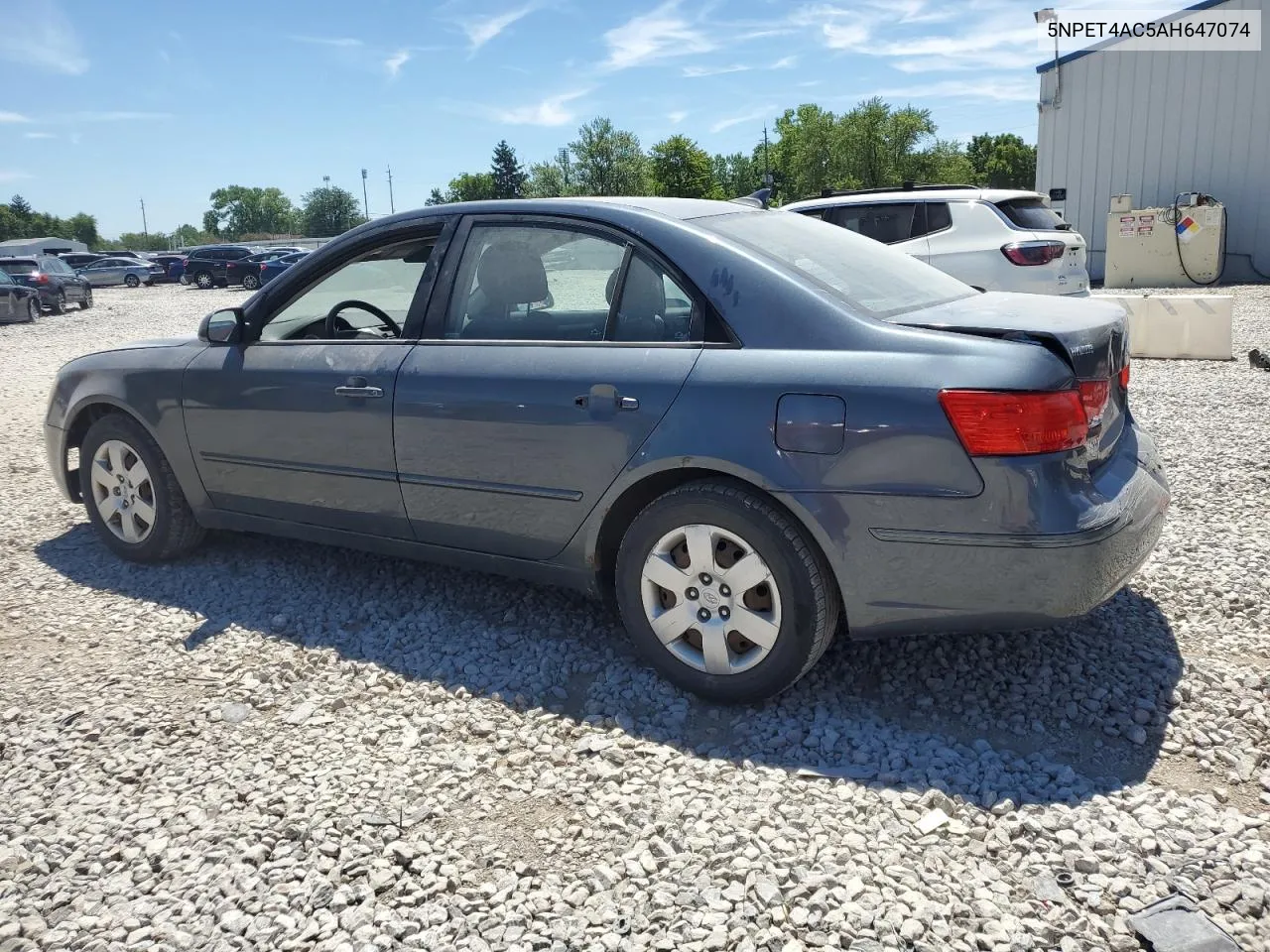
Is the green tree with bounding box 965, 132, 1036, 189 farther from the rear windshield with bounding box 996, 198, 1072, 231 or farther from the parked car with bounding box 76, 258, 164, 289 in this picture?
the rear windshield with bounding box 996, 198, 1072, 231

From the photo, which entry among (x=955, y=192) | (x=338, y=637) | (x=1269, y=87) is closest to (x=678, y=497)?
(x=338, y=637)

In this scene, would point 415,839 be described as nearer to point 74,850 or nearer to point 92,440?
point 74,850

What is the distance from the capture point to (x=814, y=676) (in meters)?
3.45

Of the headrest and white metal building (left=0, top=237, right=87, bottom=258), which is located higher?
white metal building (left=0, top=237, right=87, bottom=258)

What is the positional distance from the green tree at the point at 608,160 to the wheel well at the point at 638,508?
89.3 metres

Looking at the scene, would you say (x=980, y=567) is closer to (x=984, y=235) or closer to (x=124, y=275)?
(x=984, y=235)

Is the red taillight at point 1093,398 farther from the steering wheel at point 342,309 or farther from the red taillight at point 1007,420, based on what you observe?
the steering wheel at point 342,309

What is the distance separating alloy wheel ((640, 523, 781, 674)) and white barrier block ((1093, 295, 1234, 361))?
27.0ft

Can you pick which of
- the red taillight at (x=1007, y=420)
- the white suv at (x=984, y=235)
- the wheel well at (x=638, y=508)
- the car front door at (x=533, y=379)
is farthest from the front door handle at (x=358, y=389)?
the white suv at (x=984, y=235)

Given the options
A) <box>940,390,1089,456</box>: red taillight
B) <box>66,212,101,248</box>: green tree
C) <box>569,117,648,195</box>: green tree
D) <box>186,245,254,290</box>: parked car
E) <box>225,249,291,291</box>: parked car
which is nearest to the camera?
<box>940,390,1089,456</box>: red taillight

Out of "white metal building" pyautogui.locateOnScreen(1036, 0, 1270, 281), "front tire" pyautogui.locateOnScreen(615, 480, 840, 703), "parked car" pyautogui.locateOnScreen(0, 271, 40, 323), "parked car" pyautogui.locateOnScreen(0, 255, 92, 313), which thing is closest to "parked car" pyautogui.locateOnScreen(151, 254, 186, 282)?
"parked car" pyautogui.locateOnScreen(0, 255, 92, 313)

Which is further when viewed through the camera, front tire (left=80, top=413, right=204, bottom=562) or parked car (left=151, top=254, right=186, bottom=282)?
parked car (left=151, top=254, right=186, bottom=282)

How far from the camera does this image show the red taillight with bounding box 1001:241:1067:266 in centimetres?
904

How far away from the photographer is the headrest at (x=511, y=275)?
12.3ft
